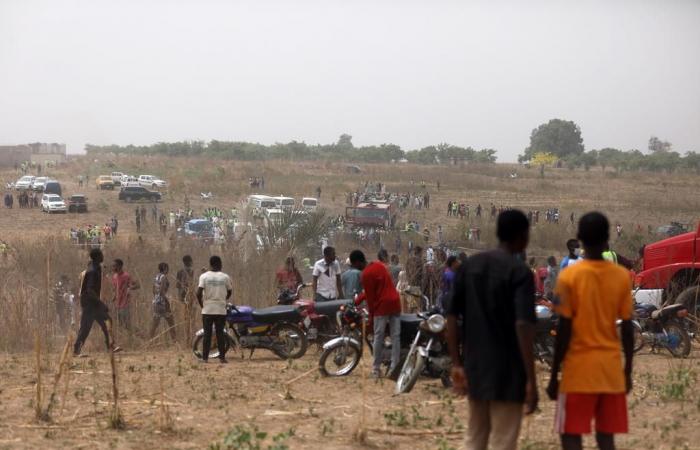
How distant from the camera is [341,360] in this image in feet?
37.4

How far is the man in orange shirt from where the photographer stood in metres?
5.21

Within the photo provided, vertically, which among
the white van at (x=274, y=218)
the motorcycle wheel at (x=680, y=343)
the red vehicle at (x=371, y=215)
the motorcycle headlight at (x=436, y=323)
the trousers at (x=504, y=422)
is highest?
the trousers at (x=504, y=422)

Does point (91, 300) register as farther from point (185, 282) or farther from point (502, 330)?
point (502, 330)

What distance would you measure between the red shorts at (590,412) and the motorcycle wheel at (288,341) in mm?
8091

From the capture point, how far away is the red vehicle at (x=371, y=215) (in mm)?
39188

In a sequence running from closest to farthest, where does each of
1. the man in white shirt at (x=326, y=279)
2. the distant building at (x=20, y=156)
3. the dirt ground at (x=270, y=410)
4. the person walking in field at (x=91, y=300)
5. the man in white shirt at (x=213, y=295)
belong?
the dirt ground at (x=270, y=410) → the man in white shirt at (x=213, y=295) → the person walking in field at (x=91, y=300) → the man in white shirt at (x=326, y=279) → the distant building at (x=20, y=156)

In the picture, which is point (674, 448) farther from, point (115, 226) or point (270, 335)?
point (115, 226)

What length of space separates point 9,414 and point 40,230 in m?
37.4

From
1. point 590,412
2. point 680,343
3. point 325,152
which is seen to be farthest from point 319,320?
point 325,152

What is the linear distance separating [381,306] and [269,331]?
2.90 meters

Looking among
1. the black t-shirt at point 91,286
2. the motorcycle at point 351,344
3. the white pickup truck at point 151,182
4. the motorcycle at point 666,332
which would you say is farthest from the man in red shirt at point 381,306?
the white pickup truck at point 151,182

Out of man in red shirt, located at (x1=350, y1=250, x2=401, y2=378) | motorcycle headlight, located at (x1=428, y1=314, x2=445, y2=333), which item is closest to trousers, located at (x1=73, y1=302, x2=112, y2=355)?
man in red shirt, located at (x1=350, y1=250, x2=401, y2=378)

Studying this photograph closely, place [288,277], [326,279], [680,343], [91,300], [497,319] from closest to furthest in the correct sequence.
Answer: [497,319] → [680,343] → [91,300] → [326,279] → [288,277]

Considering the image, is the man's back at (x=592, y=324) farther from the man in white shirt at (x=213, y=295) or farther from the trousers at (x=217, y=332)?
the trousers at (x=217, y=332)
